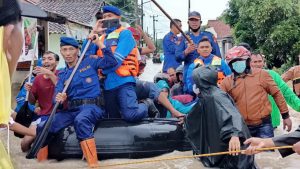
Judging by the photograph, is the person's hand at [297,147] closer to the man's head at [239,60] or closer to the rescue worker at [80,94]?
the man's head at [239,60]

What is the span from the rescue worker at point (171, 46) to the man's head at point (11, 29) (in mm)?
6086

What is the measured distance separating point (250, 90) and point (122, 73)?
1.62 m

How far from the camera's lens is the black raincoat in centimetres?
443

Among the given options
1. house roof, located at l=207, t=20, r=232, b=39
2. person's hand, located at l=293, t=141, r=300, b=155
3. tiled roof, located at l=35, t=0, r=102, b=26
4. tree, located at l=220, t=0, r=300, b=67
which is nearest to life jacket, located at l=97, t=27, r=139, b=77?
person's hand, located at l=293, t=141, r=300, b=155

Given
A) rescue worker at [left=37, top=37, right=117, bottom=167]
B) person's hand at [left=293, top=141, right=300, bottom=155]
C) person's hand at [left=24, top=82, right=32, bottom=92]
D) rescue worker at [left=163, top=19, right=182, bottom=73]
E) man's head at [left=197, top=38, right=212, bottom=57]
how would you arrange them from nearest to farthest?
person's hand at [left=293, top=141, right=300, bottom=155]
rescue worker at [left=37, top=37, right=117, bottom=167]
person's hand at [left=24, top=82, right=32, bottom=92]
man's head at [left=197, top=38, right=212, bottom=57]
rescue worker at [left=163, top=19, right=182, bottom=73]

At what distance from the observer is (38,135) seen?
564 cm

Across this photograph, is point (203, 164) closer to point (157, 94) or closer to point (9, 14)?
point (157, 94)

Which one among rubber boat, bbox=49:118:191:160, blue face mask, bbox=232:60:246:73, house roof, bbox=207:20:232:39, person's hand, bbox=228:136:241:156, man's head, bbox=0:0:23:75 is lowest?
rubber boat, bbox=49:118:191:160

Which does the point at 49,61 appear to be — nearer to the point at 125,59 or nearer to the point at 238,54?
the point at 125,59

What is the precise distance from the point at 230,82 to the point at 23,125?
2.86 meters

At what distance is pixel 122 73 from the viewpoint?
234 inches

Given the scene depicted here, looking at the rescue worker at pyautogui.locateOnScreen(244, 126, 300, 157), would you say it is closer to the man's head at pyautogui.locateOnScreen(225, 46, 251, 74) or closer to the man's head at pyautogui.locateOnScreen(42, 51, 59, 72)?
the man's head at pyautogui.locateOnScreen(225, 46, 251, 74)

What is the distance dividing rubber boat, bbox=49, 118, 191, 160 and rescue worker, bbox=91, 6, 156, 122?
0.55 ft

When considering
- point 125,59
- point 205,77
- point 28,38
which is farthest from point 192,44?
point 28,38
